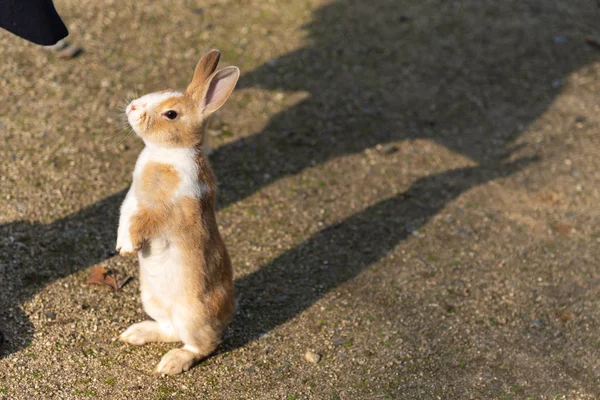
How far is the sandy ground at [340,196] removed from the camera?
4.73m

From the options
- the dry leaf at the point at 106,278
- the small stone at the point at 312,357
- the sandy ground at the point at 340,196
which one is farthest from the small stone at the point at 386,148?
the dry leaf at the point at 106,278

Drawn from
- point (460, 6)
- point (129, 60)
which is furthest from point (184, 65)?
point (460, 6)

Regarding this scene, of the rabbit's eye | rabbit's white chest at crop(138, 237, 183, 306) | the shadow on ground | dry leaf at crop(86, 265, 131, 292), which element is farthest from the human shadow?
the rabbit's eye

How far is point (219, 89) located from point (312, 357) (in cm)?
183

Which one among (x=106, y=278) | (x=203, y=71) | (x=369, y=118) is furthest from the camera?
(x=369, y=118)

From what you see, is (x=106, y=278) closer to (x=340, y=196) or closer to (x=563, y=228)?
(x=340, y=196)

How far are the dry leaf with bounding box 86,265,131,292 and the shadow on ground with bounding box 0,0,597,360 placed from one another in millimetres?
147

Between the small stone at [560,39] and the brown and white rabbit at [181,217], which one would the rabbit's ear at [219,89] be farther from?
the small stone at [560,39]

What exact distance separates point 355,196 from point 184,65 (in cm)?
251

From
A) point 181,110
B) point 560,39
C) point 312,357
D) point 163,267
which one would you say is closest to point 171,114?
point 181,110

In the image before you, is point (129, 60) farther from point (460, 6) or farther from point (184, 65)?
point (460, 6)

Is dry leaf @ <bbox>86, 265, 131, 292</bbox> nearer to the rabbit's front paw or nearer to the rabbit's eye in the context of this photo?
the rabbit's front paw

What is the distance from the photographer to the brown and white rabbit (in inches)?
163

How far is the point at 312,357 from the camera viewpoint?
4.76m
